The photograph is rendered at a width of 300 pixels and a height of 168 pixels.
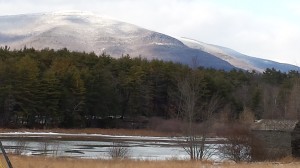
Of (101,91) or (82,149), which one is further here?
(101,91)

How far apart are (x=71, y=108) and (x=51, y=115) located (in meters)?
3.87

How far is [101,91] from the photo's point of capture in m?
95.8

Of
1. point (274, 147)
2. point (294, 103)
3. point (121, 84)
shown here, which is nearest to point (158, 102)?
point (121, 84)

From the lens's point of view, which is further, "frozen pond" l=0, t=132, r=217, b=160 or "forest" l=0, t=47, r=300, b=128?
"forest" l=0, t=47, r=300, b=128

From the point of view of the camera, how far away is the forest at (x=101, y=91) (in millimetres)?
86312

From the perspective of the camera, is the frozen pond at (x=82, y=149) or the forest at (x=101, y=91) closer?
the frozen pond at (x=82, y=149)

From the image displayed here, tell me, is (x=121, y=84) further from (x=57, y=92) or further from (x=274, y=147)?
(x=274, y=147)

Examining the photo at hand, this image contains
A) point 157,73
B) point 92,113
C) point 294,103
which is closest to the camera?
point 294,103

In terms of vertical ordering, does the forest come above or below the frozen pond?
above

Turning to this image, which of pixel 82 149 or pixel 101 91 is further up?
pixel 101 91

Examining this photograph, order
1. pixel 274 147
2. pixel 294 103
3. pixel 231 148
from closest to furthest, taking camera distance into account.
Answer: pixel 231 148 → pixel 274 147 → pixel 294 103

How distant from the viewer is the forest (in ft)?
283

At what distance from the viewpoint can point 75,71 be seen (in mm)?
92438

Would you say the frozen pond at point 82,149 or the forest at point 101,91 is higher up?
the forest at point 101,91
